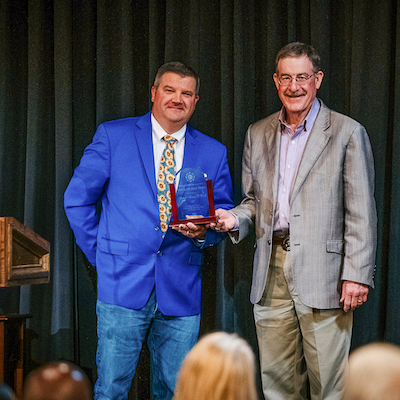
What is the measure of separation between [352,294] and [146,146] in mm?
1176

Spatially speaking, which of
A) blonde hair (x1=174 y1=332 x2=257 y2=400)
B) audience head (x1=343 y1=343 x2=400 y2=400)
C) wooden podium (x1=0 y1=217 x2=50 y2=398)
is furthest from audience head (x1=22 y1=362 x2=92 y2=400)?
wooden podium (x1=0 y1=217 x2=50 y2=398)

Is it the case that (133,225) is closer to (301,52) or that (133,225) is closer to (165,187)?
(165,187)

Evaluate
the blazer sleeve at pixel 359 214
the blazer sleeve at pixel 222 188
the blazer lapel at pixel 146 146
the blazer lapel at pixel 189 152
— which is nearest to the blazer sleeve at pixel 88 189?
the blazer lapel at pixel 146 146

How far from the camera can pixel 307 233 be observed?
220cm

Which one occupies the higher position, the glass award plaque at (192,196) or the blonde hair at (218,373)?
the glass award plaque at (192,196)

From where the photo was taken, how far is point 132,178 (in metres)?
2.38

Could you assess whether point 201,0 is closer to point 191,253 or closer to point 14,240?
point 191,253

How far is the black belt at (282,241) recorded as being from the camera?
229 cm

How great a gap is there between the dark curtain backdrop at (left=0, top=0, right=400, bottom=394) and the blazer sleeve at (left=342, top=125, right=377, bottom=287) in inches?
16.7

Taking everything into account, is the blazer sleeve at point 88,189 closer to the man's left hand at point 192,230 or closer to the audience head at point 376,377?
the man's left hand at point 192,230

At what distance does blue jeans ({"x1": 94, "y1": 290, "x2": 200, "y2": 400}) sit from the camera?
232 cm

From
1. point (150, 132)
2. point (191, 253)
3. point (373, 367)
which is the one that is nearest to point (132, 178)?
→ point (150, 132)

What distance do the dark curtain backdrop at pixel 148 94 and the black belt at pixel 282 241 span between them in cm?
49

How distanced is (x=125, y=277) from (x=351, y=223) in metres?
1.07
